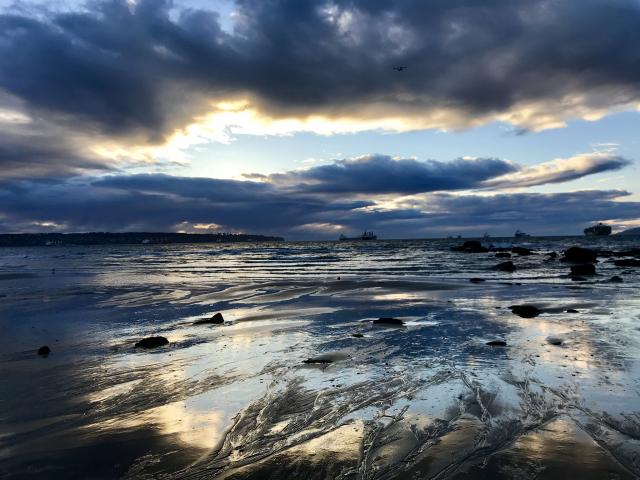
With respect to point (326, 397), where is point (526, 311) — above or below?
below

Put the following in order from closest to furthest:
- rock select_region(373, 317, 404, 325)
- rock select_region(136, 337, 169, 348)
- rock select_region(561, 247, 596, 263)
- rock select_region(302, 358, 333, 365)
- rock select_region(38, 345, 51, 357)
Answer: rock select_region(302, 358, 333, 365), rock select_region(38, 345, 51, 357), rock select_region(136, 337, 169, 348), rock select_region(373, 317, 404, 325), rock select_region(561, 247, 596, 263)

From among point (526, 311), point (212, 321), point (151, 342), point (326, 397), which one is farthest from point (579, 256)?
point (326, 397)

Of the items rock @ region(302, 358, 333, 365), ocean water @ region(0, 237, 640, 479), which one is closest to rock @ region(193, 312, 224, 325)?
ocean water @ region(0, 237, 640, 479)

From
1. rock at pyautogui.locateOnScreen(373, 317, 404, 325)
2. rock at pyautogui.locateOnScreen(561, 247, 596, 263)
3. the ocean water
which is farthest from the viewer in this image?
rock at pyautogui.locateOnScreen(561, 247, 596, 263)

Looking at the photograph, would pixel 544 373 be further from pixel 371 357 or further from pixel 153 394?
pixel 153 394

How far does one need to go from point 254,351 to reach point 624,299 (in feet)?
53.8

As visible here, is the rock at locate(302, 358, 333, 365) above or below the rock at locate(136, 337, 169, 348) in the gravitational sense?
below

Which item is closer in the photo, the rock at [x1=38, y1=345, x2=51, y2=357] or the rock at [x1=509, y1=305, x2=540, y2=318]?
the rock at [x1=38, y1=345, x2=51, y2=357]

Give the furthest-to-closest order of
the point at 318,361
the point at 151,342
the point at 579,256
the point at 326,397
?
the point at 579,256 → the point at 151,342 → the point at 318,361 → the point at 326,397

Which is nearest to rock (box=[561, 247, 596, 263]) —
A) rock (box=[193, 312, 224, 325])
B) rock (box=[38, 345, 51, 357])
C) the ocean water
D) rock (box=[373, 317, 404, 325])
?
the ocean water

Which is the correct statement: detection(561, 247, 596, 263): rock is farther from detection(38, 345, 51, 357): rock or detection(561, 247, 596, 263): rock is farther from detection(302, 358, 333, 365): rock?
detection(38, 345, 51, 357): rock

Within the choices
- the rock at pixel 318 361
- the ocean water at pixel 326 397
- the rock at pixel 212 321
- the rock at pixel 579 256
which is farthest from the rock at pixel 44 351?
the rock at pixel 579 256

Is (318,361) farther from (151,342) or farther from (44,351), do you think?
(44,351)

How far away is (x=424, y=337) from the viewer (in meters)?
12.1
